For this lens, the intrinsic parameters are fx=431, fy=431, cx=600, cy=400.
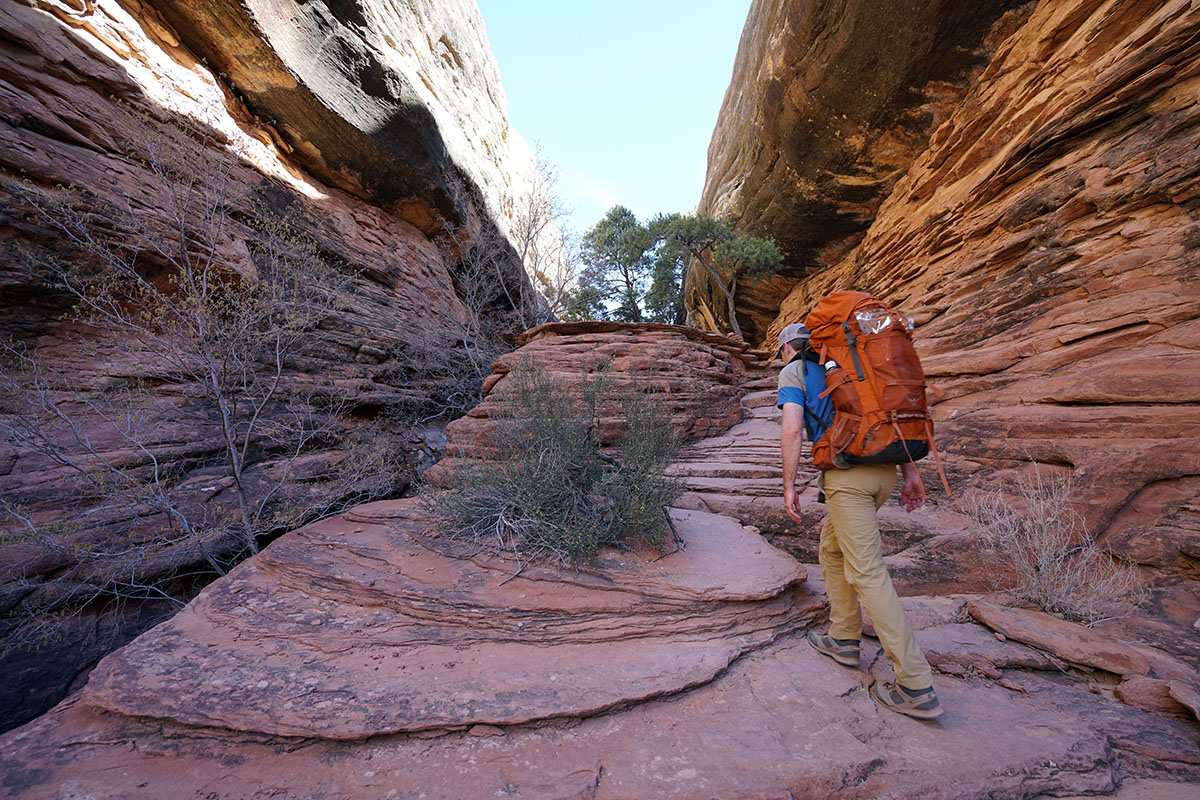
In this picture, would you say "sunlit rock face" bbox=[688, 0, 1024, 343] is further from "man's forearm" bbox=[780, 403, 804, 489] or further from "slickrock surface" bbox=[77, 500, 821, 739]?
"slickrock surface" bbox=[77, 500, 821, 739]

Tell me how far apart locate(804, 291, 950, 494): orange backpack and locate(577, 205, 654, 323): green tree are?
1736cm

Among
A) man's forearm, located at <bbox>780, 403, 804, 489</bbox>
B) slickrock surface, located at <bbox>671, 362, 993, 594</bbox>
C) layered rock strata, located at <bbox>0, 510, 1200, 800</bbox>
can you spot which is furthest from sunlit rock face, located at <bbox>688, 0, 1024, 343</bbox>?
layered rock strata, located at <bbox>0, 510, 1200, 800</bbox>

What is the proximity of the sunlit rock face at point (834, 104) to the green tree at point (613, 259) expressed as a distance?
425 centimetres

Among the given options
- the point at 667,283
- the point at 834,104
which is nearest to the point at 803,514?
the point at 834,104

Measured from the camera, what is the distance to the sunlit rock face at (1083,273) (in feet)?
12.2

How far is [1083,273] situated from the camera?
5410mm

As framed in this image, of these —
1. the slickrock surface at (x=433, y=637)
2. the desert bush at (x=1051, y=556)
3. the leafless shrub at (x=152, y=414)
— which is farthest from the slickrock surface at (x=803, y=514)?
the leafless shrub at (x=152, y=414)

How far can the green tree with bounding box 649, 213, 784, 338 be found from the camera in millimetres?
15422

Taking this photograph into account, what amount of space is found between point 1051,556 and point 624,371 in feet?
20.1

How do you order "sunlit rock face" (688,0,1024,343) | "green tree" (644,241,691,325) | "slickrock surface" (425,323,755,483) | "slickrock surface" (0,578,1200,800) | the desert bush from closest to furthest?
"slickrock surface" (0,578,1200,800) < the desert bush < "slickrock surface" (425,323,755,483) < "sunlit rock face" (688,0,1024,343) < "green tree" (644,241,691,325)

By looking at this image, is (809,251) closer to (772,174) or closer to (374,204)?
(772,174)

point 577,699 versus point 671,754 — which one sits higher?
point 577,699

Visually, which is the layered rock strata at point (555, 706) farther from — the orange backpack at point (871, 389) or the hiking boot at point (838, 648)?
the orange backpack at point (871, 389)

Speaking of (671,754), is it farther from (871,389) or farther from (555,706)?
(871,389)
